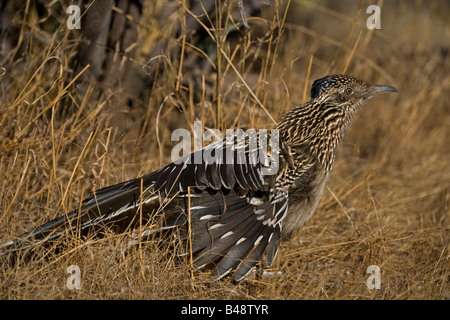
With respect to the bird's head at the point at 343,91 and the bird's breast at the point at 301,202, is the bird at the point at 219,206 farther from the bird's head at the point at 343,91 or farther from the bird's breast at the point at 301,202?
the bird's head at the point at 343,91

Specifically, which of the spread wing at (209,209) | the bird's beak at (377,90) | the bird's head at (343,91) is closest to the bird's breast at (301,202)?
the spread wing at (209,209)

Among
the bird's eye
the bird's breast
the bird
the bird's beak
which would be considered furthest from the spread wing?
the bird's beak

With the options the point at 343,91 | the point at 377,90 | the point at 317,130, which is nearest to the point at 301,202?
the point at 317,130

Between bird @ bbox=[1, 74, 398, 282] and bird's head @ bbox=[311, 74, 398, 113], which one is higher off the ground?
bird's head @ bbox=[311, 74, 398, 113]

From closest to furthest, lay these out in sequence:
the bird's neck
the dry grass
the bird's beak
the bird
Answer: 1. the dry grass
2. the bird
3. the bird's neck
4. the bird's beak

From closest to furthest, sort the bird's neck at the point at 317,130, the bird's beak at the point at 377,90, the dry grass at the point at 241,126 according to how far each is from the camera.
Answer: the dry grass at the point at 241,126, the bird's neck at the point at 317,130, the bird's beak at the point at 377,90

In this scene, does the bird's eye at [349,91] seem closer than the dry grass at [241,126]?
No

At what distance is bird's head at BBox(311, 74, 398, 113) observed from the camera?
361 cm

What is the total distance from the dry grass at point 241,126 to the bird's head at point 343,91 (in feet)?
0.94

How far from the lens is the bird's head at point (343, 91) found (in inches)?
142

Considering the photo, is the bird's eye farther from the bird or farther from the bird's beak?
the bird

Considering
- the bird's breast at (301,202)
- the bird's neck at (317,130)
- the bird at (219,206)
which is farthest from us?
the bird's neck at (317,130)

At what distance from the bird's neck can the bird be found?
51 millimetres
